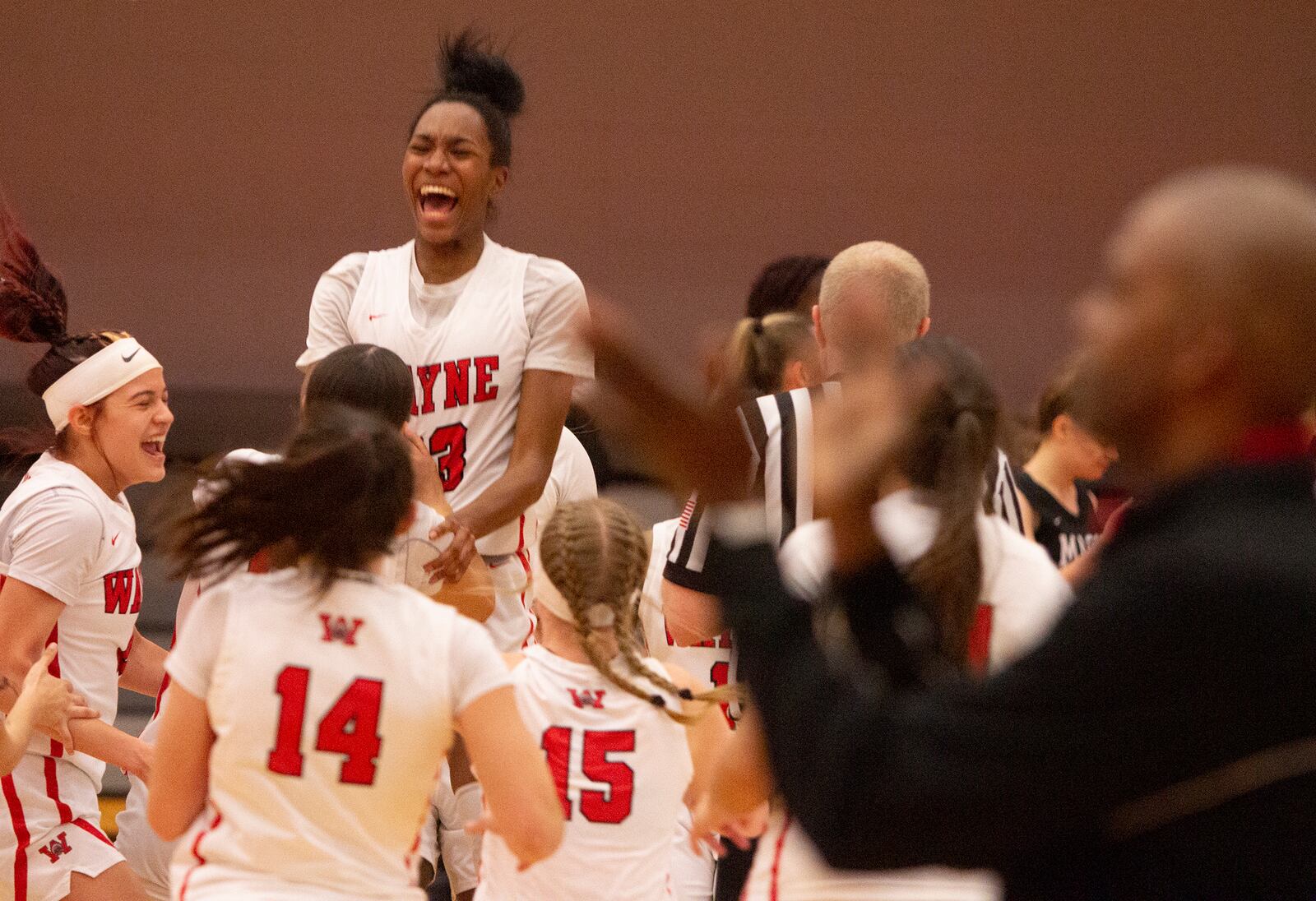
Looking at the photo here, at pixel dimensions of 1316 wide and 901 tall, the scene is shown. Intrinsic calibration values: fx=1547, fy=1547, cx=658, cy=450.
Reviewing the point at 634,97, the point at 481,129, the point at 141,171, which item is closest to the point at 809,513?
the point at 481,129

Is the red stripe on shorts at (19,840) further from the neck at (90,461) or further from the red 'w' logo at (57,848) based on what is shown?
the neck at (90,461)

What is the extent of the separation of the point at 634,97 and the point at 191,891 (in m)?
6.67

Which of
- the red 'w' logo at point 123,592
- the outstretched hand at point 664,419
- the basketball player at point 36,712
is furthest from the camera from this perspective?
the red 'w' logo at point 123,592

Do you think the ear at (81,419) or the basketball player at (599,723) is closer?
the basketball player at (599,723)

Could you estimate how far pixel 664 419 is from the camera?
4.46 feet

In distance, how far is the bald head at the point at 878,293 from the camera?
3.21 meters

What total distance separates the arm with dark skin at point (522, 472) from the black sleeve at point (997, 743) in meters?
2.37

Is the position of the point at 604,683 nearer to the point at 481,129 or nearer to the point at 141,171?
the point at 481,129

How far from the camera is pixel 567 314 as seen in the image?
13.1 feet

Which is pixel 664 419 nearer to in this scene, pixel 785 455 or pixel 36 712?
pixel 785 455

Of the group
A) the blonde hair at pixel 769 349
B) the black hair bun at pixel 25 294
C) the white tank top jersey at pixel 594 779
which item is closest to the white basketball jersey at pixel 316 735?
the white tank top jersey at pixel 594 779

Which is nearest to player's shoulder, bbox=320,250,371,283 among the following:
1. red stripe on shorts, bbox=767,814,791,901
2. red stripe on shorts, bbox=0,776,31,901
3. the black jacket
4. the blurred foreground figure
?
red stripe on shorts, bbox=0,776,31,901

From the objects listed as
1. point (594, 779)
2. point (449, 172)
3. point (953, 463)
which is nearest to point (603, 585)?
point (594, 779)

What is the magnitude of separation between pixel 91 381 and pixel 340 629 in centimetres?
192
